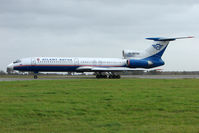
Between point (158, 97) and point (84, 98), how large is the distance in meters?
3.54

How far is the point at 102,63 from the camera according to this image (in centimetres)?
4244

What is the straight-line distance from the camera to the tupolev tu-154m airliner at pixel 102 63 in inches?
1529

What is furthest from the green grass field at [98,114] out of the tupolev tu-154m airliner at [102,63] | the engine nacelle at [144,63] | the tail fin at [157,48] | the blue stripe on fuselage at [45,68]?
the tail fin at [157,48]

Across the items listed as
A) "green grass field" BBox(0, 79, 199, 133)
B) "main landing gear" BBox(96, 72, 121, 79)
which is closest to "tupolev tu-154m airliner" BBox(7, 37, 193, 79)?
"main landing gear" BBox(96, 72, 121, 79)

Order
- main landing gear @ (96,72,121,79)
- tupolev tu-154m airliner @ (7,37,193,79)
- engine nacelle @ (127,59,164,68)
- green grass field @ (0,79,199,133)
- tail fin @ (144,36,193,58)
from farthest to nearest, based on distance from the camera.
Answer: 1. tail fin @ (144,36,193,58)
2. engine nacelle @ (127,59,164,68)
3. main landing gear @ (96,72,121,79)
4. tupolev tu-154m airliner @ (7,37,193,79)
5. green grass field @ (0,79,199,133)

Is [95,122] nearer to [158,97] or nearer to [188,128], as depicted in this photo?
[188,128]

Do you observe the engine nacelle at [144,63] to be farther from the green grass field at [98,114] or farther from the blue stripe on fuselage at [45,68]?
the green grass field at [98,114]

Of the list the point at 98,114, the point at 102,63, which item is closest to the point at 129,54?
the point at 102,63

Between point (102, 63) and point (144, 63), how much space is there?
683 cm

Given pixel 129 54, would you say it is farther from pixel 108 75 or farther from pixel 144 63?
pixel 108 75

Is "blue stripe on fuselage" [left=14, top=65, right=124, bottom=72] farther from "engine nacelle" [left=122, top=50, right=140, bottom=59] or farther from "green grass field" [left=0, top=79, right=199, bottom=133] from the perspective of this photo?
"green grass field" [left=0, top=79, right=199, bottom=133]

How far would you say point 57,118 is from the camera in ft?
31.3

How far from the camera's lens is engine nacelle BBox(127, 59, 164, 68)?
142 ft

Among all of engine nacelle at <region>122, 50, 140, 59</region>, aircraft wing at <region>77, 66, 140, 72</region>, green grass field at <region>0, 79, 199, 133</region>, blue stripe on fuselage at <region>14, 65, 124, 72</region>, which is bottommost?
green grass field at <region>0, 79, 199, 133</region>
